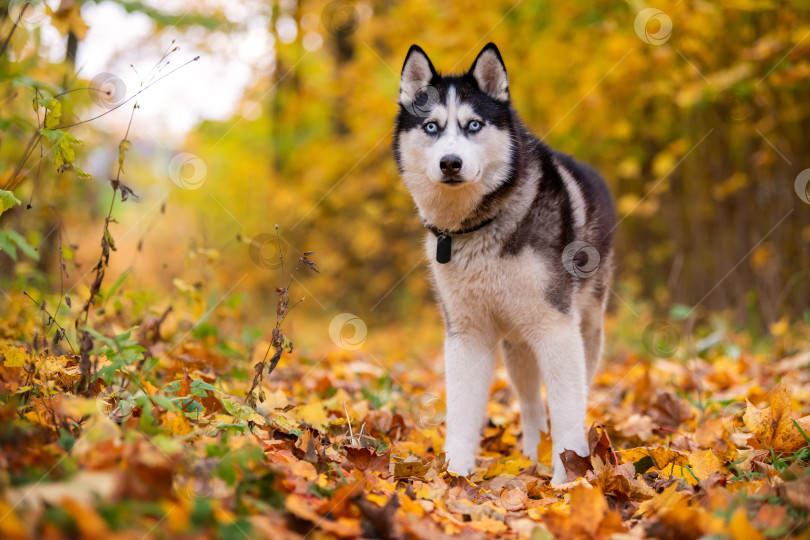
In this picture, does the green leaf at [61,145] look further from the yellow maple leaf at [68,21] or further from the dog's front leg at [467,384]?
the dog's front leg at [467,384]

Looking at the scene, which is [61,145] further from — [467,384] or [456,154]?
[467,384]

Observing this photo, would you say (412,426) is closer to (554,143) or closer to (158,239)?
(554,143)

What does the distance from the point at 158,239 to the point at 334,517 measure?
43.5ft

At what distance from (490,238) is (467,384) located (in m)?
0.79

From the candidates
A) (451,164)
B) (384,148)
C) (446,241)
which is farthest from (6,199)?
(384,148)

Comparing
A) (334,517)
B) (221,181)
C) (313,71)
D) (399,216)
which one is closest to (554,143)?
(399,216)

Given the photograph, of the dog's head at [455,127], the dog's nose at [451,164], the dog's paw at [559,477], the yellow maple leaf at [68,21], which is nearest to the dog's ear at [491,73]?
the dog's head at [455,127]

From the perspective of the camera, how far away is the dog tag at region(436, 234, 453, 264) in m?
3.33

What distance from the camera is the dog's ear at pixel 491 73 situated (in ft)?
11.1

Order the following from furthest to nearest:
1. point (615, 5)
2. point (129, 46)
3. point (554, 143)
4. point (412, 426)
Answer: point (129, 46) < point (554, 143) < point (615, 5) < point (412, 426)

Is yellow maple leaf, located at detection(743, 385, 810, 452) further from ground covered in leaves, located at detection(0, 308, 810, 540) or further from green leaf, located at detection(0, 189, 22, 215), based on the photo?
green leaf, located at detection(0, 189, 22, 215)

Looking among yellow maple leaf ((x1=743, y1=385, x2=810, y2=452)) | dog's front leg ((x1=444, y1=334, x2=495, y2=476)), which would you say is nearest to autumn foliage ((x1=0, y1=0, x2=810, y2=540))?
yellow maple leaf ((x1=743, y1=385, x2=810, y2=452))

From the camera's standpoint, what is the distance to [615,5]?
7.04 m

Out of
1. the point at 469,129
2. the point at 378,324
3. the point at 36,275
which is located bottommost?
the point at 378,324
